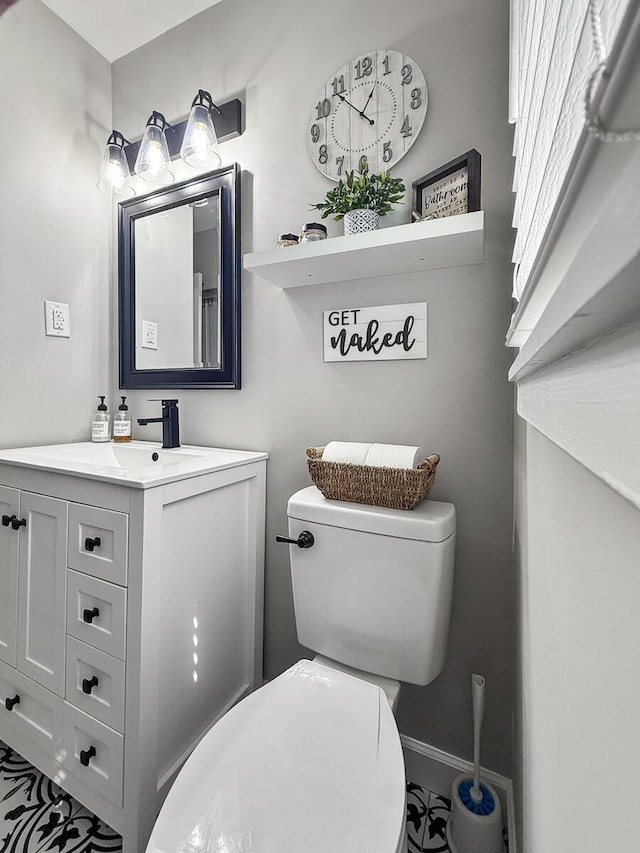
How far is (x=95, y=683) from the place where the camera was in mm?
1049

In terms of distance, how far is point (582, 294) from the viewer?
0.16 m

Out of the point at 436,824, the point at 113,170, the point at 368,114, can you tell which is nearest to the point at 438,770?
the point at 436,824

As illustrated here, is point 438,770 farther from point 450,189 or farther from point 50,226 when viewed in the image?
point 50,226

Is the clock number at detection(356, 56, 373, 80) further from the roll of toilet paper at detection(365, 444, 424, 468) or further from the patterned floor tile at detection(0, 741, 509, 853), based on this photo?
the patterned floor tile at detection(0, 741, 509, 853)

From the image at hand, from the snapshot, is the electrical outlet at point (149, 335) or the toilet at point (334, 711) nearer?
the toilet at point (334, 711)

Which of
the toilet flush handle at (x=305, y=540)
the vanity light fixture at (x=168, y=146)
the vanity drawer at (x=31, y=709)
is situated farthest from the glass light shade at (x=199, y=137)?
the vanity drawer at (x=31, y=709)

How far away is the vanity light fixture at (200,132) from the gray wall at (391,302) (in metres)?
0.08

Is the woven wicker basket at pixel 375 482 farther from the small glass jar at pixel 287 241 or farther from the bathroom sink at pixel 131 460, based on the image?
the small glass jar at pixel 287 241

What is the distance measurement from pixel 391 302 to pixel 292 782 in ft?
3.76

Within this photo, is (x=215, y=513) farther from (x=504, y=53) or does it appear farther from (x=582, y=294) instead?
(x=504, y=53)

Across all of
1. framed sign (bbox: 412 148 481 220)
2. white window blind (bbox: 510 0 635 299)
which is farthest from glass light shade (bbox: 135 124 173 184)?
white window blind (bbox: 510 0 635 299)

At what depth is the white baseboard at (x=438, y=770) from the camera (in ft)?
3.72

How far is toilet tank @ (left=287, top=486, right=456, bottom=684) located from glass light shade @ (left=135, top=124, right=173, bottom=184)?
1382 mm

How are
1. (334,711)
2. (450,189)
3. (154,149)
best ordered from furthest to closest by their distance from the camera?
(154,149) < (450,189) < (334,711)
